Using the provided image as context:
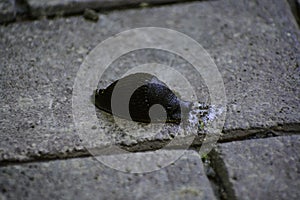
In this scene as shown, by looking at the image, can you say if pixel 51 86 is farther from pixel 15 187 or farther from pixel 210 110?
pixel 210 110

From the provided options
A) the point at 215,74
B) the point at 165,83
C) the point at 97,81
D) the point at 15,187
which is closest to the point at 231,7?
the point at 215,74

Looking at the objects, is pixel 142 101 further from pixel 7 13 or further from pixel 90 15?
pixel 7 13

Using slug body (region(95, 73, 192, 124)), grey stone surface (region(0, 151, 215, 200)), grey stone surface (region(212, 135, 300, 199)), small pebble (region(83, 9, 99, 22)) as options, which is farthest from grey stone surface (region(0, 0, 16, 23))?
grey stone surface (region(212, 135, 300, 199))

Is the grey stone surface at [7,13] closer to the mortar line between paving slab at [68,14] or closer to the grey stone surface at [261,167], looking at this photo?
the mortar line between paving slab at [68,14]

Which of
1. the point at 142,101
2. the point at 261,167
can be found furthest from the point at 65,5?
the point at 261,167

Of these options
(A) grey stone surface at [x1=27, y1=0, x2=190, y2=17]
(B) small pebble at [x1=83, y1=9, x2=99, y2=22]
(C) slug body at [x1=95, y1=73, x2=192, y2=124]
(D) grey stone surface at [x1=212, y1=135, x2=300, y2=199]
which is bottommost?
(D) grey stone surface at [x1=212, y1=135, x2=300, y2=199]

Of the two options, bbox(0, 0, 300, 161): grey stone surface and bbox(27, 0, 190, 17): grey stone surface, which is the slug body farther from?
bbox(27, 0, 190, 17): grey stone surface

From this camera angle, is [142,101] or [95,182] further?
[142,101]
